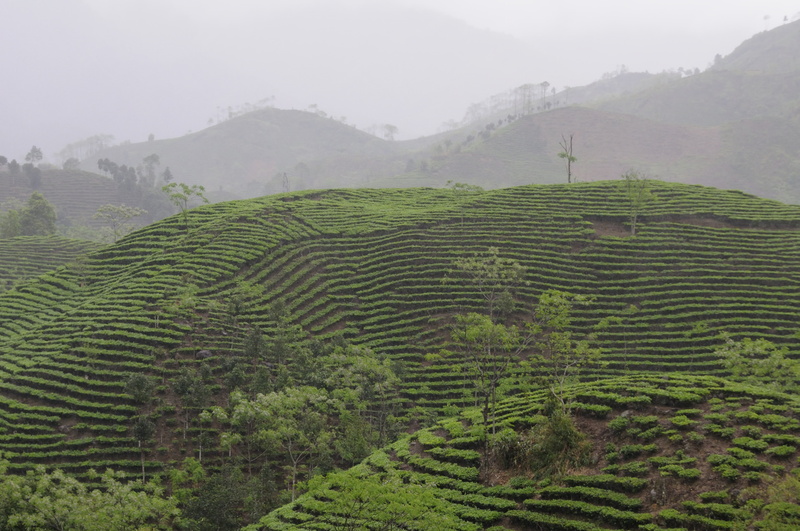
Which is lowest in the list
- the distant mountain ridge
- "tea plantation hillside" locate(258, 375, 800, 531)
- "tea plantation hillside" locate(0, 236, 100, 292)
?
"tea plantation hillside" locate(258, 375, 800, 531)

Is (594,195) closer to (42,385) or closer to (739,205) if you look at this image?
(739,205)

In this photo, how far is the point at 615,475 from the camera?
690 inches

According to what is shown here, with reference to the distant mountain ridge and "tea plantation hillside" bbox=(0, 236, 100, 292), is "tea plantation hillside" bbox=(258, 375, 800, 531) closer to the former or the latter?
"tea plantation hillside" bbox=(0, 236, 100, 292)

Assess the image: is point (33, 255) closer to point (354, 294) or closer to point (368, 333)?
point (354, 294)

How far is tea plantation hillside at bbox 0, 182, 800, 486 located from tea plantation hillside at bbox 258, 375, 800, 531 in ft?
34.4

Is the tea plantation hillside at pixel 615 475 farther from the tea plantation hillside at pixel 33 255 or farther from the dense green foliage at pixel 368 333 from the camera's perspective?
the tea plantation hillside at pixel 33 255

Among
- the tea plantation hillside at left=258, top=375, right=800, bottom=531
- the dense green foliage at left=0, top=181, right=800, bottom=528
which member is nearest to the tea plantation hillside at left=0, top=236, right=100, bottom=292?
the dense green foliage at left=0, top=181, right=800, bottom=528

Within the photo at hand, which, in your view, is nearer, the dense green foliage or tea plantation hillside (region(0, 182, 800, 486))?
the dense green foliage

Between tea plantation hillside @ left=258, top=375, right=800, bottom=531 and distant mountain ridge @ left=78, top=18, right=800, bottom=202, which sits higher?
distant mountain ridge @ left=78, top=18, right=800, bottom=202

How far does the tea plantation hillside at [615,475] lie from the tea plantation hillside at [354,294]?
34.4ft

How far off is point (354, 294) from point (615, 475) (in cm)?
2722

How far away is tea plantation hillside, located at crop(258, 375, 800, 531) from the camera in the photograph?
1470cm

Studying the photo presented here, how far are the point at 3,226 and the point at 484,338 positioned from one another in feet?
250

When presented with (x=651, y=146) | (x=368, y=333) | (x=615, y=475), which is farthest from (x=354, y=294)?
(x=651, y=146)
